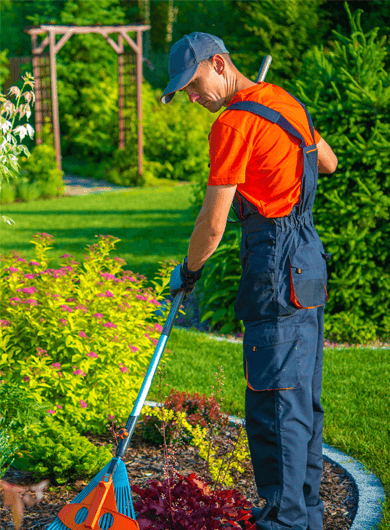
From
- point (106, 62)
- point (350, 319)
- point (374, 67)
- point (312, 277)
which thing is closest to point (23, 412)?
point (312, 277)

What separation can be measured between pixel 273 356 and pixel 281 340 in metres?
0.07

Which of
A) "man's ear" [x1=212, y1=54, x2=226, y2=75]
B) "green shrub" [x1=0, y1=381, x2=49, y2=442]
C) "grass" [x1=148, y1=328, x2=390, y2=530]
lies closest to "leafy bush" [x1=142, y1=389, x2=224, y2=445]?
"grass" [x1=148, y1=328, x2=390, y2=530]

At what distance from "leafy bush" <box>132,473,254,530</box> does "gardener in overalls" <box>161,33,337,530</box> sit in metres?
0.21

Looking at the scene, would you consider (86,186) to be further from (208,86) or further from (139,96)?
(208,86)

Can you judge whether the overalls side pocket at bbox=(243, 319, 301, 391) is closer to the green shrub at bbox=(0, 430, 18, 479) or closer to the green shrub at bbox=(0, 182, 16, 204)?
the green shrub at bbox=(0, 430, 18, 479)

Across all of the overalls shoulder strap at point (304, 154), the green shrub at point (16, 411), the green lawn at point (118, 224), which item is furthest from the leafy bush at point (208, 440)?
the green lawn at point (118, 224)

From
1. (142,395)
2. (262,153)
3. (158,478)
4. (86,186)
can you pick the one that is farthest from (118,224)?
(262,153)

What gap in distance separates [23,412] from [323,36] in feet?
24.5

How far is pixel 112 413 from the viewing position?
329cm

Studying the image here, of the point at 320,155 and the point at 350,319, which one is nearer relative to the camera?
the point at 320,155

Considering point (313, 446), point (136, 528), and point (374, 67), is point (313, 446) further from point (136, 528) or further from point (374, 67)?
point (374, 67)

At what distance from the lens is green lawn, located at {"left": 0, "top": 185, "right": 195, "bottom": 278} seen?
8664mm

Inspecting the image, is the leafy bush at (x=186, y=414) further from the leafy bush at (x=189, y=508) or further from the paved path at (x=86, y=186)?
the paved path at (x=86, y=186)

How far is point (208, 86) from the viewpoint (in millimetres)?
2240
